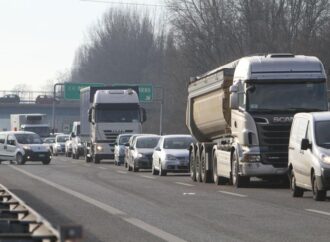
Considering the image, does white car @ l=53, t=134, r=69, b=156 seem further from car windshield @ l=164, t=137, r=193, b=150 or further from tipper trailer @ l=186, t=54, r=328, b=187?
tipper trailer @ l=186, t=54, r=328, b=187

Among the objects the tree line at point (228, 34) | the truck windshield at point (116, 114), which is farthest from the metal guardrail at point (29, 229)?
the tree line at point (228, 34)

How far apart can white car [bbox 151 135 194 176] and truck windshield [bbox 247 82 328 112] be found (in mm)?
9856

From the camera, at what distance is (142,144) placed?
142 ft

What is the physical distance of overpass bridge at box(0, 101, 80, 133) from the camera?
125312 millimetres

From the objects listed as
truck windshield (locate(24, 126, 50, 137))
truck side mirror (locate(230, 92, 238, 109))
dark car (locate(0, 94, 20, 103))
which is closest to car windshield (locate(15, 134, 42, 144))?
truck windshield (locate(24, 126, 50, 137))

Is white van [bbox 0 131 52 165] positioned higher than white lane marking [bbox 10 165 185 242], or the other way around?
white van [bbox 0 131 52 165]

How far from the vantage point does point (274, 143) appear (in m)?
27.6

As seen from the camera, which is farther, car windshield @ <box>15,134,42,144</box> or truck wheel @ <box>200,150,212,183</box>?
car windshield @ <box>15,134,42,144</box>

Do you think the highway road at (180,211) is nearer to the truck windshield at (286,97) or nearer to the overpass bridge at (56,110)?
the truck windshield at (286,97)

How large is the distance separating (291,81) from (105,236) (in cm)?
1340

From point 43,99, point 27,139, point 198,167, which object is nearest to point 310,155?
point 198,167

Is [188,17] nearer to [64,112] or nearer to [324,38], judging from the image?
[324,38]

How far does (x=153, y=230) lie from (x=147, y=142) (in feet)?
91.1

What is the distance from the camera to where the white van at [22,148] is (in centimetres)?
5459
